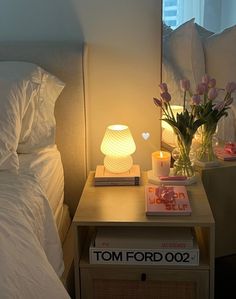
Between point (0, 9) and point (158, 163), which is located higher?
point (0, 9)

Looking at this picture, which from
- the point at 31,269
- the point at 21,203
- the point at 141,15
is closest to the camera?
the point at 31,269

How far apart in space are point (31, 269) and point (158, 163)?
2.69 ft

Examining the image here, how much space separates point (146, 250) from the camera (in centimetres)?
171

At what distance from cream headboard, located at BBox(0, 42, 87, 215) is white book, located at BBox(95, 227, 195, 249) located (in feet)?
1.27

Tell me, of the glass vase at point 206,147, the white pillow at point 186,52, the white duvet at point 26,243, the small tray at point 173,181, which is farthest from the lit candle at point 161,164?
the white duvet at point 26,243

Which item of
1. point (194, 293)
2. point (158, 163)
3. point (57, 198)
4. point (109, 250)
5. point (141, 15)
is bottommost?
point (194, 293)

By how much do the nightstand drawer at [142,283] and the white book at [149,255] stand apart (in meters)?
0.02

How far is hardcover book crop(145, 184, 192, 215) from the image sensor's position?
172 cm

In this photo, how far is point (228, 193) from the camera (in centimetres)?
212

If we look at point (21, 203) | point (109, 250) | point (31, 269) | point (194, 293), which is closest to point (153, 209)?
point (109, 250)

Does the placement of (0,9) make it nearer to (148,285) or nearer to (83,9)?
(83,9)

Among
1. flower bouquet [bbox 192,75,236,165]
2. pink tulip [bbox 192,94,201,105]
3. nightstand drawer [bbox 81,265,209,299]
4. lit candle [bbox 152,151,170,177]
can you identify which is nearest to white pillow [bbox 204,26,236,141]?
flower bouquet [bbox 192,75,236,165]

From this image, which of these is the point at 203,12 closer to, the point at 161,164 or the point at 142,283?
the point at 161,164

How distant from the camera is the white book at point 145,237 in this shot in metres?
Result: 1.71
